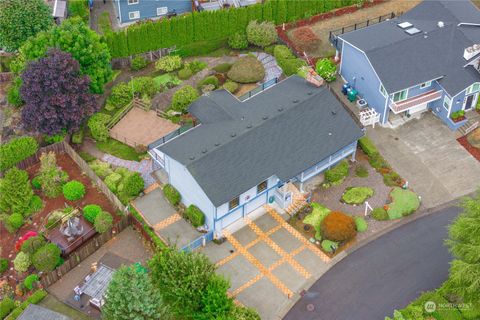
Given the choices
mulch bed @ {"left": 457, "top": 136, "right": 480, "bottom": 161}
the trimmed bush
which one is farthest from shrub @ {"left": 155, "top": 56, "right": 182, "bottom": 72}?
mulch bed @ {"left": 457, "top": 136, "right": 480, "bottom": 161}

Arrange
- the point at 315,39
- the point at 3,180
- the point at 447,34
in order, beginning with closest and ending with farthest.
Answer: the point at 3,180, the point at 447,34, the point at 315,39

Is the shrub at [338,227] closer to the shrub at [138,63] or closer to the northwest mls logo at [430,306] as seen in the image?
the northwest mls logo at [430,306]

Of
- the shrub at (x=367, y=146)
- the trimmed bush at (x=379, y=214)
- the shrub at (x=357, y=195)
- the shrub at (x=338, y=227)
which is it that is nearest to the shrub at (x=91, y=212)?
the shrub at (x=338, y=227)

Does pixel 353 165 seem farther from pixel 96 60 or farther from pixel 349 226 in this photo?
pixel 96 60

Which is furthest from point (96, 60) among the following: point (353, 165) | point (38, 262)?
point (353, 165)

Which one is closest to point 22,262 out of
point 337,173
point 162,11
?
point 337,173

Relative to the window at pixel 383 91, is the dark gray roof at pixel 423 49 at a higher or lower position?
higher

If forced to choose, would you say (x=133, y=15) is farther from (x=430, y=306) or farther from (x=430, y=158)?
(x=430, y=306)
